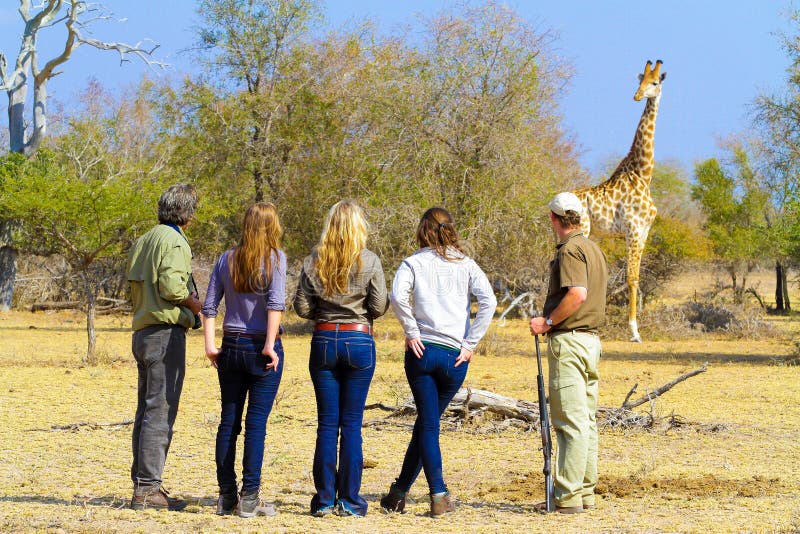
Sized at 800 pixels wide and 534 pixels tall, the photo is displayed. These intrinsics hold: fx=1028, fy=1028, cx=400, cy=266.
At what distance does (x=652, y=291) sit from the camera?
26484 millimetres

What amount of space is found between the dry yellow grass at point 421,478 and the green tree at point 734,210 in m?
17.8

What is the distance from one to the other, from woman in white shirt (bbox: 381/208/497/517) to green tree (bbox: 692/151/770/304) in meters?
27.3

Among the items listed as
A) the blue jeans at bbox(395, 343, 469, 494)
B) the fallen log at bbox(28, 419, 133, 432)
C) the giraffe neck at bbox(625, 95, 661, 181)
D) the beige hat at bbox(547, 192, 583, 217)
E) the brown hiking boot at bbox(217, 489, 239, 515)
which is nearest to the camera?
the blue jeans at bbox(395, 343, 469, 494)

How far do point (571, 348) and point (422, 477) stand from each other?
83.2 inches

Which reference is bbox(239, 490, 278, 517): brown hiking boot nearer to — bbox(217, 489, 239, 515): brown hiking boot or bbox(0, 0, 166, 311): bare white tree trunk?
bbox(217, 489, 239, 515): brown hiking boot

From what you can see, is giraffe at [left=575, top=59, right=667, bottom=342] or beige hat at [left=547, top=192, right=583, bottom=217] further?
giraffe at [left=575, top=59, right=667, bottom=342]

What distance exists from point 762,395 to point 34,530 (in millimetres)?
9520

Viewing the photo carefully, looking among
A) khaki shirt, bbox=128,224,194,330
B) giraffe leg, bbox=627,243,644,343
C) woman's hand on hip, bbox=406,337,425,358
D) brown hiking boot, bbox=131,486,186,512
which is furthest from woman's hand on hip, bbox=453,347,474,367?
giraffe leg, bbox=627,243,644,343

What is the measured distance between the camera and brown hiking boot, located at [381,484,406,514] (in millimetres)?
6523

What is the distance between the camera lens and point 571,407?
6402mm

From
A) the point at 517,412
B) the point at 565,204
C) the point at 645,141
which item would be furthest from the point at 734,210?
the point at 565,204

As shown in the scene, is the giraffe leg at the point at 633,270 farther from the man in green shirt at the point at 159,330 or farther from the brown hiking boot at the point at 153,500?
the brown hiking boot at the point at 153,500

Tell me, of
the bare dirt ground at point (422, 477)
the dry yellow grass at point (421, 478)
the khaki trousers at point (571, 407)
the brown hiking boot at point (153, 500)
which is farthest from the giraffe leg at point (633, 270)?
the brown hiking boot at point (153, 500)

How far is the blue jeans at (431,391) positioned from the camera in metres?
6.29
